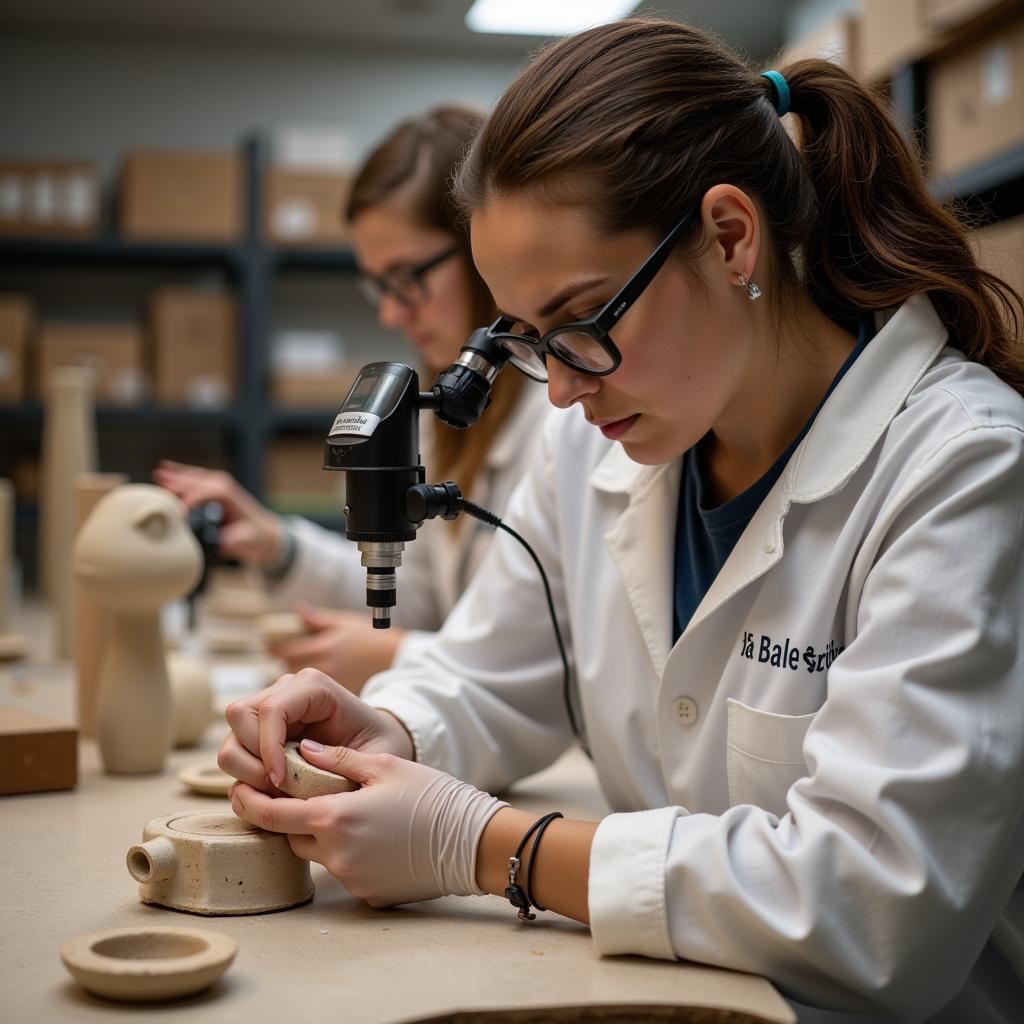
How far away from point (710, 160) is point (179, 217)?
455cm

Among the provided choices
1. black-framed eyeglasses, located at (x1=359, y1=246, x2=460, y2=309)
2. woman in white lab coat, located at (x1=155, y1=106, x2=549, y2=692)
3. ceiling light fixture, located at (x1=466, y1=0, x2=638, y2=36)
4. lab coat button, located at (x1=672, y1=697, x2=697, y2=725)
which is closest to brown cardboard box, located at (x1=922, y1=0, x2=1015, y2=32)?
woman in white lab coat, located at (x1=155, y1=106, x2=549, y2=692)

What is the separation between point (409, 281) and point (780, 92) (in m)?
1.08

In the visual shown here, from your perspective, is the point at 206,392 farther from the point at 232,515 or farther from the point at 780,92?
the point at 780,92

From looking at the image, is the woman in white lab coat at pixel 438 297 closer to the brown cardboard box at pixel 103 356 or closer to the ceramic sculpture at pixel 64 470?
the ceramic sculpture at pixel 64 470

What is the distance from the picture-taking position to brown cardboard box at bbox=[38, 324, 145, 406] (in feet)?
16.5

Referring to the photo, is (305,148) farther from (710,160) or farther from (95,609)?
(710,160)

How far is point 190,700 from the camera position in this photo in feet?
5.08

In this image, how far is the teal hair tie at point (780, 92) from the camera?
117 centimetres

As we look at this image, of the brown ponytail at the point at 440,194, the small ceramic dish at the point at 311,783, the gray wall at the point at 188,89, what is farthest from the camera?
the gray wall at the point at 188,89

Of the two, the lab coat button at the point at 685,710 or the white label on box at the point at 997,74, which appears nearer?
the lab coat button at the point at 685,710

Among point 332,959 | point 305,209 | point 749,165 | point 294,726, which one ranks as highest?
point 305,209

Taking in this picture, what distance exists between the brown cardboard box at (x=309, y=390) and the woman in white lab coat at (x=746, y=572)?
161 inches

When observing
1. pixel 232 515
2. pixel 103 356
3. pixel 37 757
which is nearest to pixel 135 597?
pixel 37 757

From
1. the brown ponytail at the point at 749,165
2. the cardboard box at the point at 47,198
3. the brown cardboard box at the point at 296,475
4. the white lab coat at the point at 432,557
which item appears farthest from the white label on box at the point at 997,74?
the cardboard box at the point at 47,198
